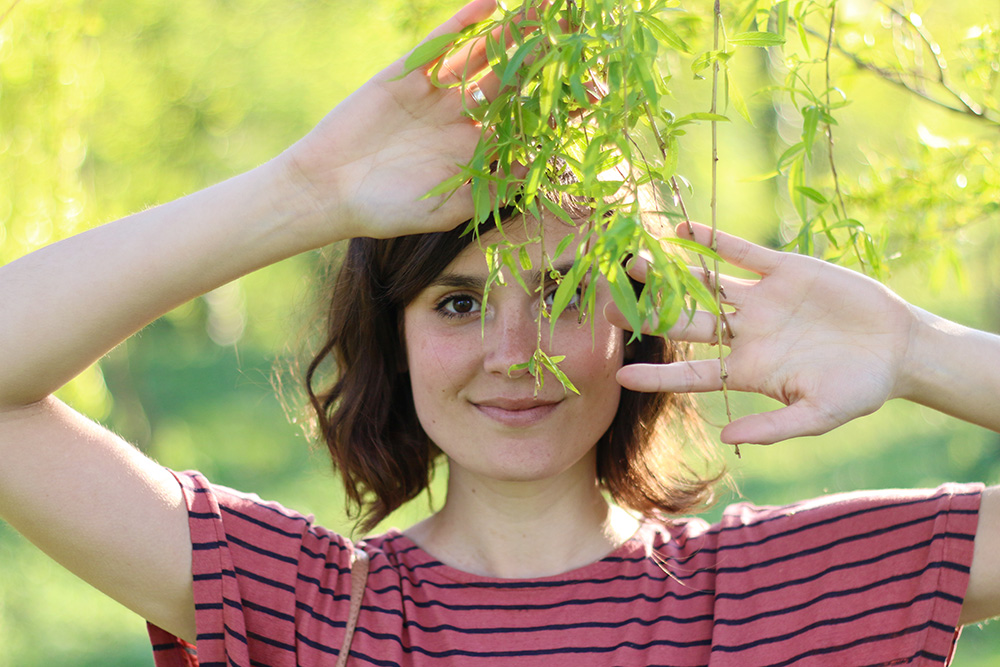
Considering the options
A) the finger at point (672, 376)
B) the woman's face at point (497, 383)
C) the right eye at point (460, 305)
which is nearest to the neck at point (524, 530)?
the woman's face at point (497, 383)

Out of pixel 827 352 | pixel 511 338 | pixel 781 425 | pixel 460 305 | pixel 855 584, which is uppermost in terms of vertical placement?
pixel 460 305

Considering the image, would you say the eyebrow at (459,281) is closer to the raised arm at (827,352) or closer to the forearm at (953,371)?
the raised arm at (827,352)

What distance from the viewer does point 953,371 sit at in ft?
4.73

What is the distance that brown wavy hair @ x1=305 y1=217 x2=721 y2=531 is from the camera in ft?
6.36

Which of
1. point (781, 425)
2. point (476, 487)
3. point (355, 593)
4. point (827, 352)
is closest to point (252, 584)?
point (355, 593)

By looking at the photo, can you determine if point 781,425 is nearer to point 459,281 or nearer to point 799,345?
point 799,345

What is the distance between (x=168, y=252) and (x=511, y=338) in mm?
564

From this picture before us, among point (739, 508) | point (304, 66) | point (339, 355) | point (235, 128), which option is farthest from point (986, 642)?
point (235, 128)

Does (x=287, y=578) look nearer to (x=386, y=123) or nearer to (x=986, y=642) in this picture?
(x=386, y=123)

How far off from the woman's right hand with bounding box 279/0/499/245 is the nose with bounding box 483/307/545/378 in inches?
9.1

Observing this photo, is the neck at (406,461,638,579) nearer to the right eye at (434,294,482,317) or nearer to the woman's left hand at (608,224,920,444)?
the right eye at (434,294,482,317)

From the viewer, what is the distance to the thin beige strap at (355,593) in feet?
5.17

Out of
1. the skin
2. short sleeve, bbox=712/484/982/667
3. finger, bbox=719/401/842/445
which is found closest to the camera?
finger, bbox=719/401/842/445

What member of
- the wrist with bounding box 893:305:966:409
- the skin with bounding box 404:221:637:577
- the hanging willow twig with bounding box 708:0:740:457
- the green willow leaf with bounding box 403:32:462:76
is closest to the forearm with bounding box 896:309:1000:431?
the wrist with bounding box 893:305:966:409
